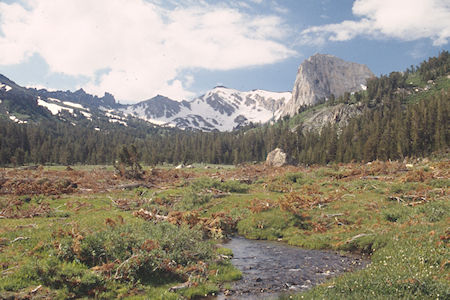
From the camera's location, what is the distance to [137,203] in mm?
29219

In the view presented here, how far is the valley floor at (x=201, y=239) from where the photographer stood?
9.81 metres

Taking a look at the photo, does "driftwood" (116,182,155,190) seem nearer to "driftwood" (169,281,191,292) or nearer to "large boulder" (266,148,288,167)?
"driftwood" (169,281,191,292)

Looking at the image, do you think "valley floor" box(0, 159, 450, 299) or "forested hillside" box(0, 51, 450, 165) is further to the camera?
"forested hillside" box(0, 51, 450, 165)

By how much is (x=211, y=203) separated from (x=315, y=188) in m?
13.9

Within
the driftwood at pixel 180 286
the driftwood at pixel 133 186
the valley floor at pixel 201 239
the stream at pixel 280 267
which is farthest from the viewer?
the driftwood at pixel 133 186

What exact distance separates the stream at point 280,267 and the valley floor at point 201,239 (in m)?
0.77

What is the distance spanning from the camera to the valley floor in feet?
32.2

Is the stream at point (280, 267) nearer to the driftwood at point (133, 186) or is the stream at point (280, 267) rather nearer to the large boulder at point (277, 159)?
the driftwood at point (133, 186)

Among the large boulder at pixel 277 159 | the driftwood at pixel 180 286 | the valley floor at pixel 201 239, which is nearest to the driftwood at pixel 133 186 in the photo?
the valley floor at pixel 201 239

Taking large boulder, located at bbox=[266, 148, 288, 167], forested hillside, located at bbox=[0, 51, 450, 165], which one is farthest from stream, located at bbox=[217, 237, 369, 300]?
large boulder, located at bbox=[266, 148, 288, 167]

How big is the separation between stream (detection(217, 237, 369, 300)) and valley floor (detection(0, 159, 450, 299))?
2.54 feet

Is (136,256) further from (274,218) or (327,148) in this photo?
(327,148)

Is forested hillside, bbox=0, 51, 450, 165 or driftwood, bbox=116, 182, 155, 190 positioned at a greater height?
forested hillside, bbox=0, 51, 450, 165

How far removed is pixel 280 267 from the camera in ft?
45.9
